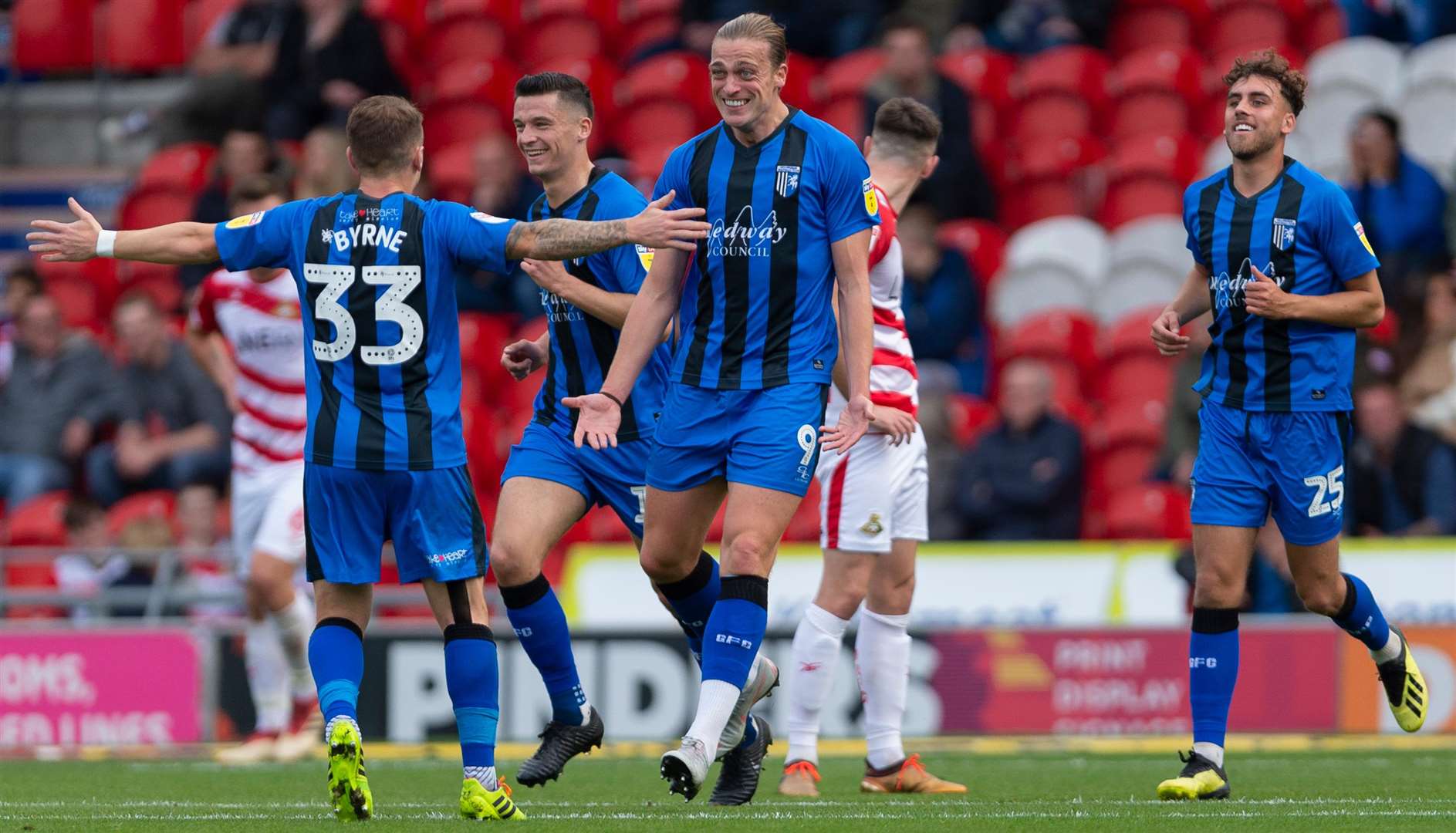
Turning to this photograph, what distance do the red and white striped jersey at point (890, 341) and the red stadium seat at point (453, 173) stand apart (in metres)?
7.57

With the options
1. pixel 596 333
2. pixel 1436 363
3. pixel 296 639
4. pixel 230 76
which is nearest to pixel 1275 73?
pixel 596 333

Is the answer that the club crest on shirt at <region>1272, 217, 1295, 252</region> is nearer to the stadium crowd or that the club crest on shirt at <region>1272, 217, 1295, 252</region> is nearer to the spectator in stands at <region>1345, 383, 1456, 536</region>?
the stadium crowd

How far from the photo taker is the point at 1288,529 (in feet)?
25.2

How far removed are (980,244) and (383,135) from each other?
28.6 feet

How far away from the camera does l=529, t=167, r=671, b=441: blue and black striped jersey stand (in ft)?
25.5

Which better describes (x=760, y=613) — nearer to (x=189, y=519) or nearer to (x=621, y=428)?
(x=621, y=428)

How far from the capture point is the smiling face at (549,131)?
7.70 metres

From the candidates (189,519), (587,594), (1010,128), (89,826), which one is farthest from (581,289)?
(1010,128)

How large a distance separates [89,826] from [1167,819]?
3361 mm

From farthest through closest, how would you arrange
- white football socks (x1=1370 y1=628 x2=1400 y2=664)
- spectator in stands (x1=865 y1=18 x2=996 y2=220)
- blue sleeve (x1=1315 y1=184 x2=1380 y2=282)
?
spectator in stands (x1=865 y1=18 x2=996 y2=220)
white football socks (x1=1370 y1=628 x2=1400 y2=664)
blue sleeve (x1=1315 y1=184 x2=1380 y2=282)

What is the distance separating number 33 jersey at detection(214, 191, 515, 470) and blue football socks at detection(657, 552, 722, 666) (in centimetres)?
104

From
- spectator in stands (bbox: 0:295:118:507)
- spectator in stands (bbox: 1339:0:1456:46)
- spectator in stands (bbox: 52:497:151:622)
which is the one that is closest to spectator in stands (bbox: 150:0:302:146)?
spectator in stands (bbox: 0:295:118:507)

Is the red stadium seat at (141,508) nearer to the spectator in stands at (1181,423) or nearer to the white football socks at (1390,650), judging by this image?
the spectator in stands at (1181,423)

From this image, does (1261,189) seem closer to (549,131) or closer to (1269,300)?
(1269,300)
